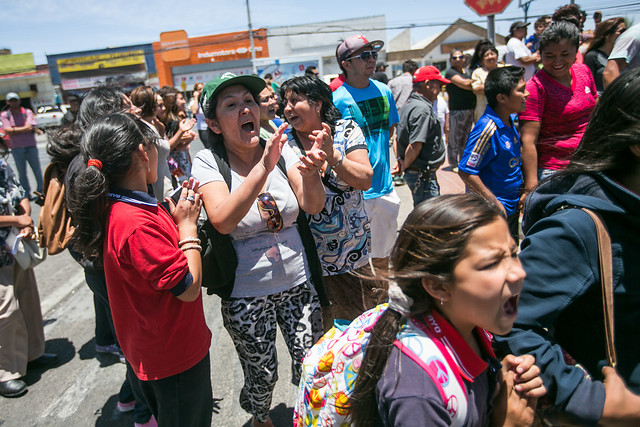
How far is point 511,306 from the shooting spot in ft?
3.67

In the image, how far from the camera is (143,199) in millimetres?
1832

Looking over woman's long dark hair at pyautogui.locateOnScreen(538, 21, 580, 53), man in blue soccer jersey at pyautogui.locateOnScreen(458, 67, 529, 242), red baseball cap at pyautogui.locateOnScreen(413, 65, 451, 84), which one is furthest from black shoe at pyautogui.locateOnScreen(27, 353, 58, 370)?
red baseball cap at pyautogui.locateOnScreen(413, 65, 451, 84)

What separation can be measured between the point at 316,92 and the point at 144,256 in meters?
1.41

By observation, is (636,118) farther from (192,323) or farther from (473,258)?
(192,323)

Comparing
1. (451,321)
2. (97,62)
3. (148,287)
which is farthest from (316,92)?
(97,62)

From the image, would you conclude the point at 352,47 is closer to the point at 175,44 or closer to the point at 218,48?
the point at 218,48

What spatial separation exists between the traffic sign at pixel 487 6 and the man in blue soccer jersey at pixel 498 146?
8.93 m

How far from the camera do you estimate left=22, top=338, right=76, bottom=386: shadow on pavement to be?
11.0 feet

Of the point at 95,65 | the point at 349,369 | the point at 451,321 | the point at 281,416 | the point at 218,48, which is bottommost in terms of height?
the point at 281,416

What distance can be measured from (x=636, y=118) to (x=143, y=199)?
1.79m

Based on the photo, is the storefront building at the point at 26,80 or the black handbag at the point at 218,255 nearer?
the black handbag at the point at 218,255

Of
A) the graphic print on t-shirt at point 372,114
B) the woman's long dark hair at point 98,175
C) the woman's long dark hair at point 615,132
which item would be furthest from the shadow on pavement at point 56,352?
the woman's long dark hair at point 615,132

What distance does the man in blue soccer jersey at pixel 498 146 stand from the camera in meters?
3.11

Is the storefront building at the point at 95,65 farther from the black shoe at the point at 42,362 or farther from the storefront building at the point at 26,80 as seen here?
the black shoe at the point at 42,362
